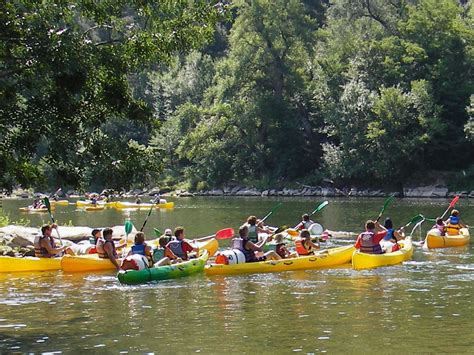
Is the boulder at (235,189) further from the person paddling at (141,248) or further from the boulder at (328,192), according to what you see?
the person paddling at (141,248)

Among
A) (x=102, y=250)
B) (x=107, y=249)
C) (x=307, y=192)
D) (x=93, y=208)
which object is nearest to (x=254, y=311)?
(x=107, y=249)

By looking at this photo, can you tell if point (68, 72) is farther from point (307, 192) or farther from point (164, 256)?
point (307, 192)

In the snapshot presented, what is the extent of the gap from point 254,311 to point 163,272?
4.14 m

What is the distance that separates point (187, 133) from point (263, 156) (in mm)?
6044

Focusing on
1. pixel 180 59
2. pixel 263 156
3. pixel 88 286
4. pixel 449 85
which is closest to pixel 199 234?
pixel 88 286

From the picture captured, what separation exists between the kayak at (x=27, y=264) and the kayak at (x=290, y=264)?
150 inches

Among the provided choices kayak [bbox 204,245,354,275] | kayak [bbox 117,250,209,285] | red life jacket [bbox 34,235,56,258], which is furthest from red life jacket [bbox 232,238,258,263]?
red life jacket [bbox 34,235,56,258]

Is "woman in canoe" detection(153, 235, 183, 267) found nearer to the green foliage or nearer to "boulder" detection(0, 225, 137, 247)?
"boulder" detection(0, 225, 137, 247)

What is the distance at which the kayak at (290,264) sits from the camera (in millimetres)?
18297

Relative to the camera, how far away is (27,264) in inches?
767

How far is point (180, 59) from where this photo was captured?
2955 inches

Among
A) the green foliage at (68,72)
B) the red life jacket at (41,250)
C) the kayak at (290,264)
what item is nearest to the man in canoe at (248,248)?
the kayak at (290,264)

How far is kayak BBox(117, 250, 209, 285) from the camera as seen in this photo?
1705 cm

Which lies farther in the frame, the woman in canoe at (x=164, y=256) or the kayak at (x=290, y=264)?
the kayak at (x=290, y=264)
